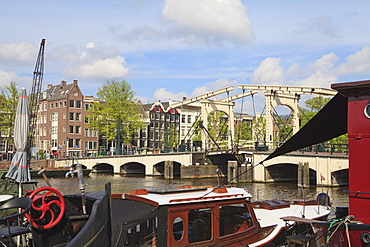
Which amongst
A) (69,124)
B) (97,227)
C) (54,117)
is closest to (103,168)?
(69,124)

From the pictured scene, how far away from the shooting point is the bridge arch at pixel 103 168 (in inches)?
1794

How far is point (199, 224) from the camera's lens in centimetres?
728

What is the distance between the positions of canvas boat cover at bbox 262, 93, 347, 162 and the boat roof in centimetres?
138

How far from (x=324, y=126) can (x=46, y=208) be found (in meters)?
5.37

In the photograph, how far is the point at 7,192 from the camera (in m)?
14.6

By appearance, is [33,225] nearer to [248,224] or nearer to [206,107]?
[248,224]

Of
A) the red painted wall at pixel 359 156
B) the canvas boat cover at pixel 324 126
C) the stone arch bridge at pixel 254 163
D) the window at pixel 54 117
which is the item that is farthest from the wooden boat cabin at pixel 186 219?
the window at pixel 54 117

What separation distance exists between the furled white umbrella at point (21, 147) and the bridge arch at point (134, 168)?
32482 mm

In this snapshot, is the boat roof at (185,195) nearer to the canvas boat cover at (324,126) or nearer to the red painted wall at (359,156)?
the canvas boat cover at (324,126)

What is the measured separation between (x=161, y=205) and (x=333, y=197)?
1950 centimetres

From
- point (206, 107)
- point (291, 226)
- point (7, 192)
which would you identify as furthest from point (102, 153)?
point (291, 226)

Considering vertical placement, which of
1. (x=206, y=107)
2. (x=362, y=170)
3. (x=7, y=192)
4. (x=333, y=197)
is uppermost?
(x=206, y=107)

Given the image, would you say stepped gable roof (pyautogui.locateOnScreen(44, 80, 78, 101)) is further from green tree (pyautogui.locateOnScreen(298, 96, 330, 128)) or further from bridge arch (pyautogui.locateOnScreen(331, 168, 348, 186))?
bridge arch (pyautogui.locateOnScreen(331, 168, 348, 186))

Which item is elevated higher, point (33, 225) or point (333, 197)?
point (33, 225)
